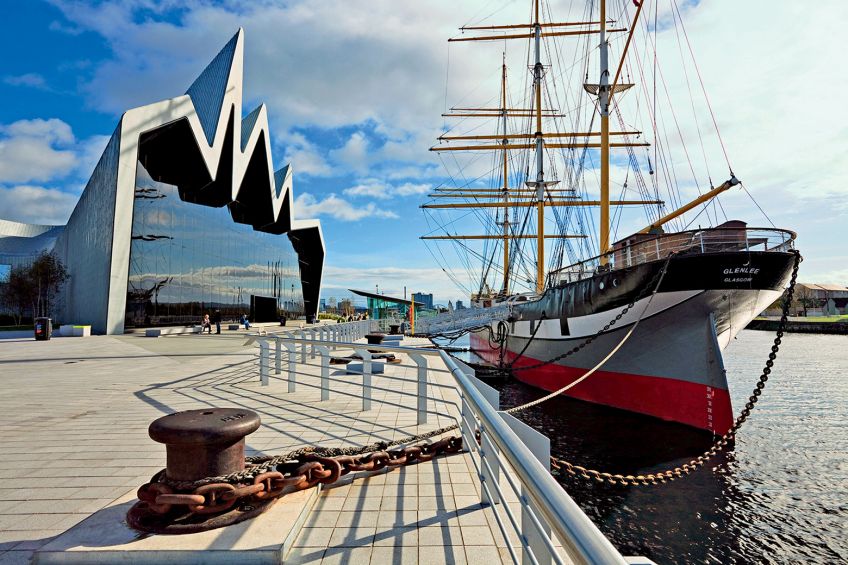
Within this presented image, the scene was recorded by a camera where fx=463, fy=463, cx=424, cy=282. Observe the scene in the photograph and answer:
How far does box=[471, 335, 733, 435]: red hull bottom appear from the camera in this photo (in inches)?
439

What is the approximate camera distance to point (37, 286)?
3158 cm

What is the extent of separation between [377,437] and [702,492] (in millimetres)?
5932

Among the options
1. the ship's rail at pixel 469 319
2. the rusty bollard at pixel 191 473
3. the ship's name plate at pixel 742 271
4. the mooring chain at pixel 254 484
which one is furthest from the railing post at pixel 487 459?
the ship's rail at pixel 469 319

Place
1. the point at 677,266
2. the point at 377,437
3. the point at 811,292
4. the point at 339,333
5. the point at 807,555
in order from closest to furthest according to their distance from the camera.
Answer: the point at 377,437, the point at 807,555, the point at 677,266, the point at 339,333, the point at 811,292

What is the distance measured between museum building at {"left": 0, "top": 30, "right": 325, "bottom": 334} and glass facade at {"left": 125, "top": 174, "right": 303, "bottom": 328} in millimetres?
75

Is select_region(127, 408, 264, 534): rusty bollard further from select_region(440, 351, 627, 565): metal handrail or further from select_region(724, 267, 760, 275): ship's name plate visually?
select_region(724, 267, 760, 275): ship's name plate

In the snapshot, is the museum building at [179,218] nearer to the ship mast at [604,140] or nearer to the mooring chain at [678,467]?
the ship mast at [604,140]

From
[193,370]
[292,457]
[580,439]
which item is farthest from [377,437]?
[193,370]

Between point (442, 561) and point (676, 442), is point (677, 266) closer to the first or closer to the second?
point (676, 442)

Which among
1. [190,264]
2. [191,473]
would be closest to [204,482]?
[191,473]

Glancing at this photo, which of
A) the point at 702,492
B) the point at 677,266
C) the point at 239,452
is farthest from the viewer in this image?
the point at 677,266

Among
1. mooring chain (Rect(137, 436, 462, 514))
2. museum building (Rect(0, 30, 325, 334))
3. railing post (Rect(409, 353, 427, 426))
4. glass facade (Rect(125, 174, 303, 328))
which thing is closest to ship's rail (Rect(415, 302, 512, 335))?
glass facade (Rect(125, 174, 303, 328))

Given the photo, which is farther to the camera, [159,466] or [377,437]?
[377,437]

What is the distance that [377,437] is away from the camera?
5.46 meters
